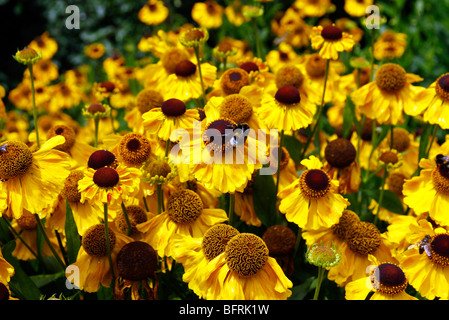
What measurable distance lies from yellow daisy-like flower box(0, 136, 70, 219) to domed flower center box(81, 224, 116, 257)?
16cm

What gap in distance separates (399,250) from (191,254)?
0.64 m

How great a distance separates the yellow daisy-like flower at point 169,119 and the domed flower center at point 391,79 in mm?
741

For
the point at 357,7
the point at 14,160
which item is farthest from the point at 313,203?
the point at 357,7

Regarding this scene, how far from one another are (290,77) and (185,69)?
40cm

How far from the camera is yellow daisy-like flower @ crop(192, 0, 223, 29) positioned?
332cm

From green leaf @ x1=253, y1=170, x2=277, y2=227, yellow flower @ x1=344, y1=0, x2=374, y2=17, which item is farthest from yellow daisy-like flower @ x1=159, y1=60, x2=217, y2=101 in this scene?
yellow flower @ x1=344, y1=0, x2=374, y2=17

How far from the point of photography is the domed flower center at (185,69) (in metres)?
1.97

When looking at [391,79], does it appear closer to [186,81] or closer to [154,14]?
[186,81]

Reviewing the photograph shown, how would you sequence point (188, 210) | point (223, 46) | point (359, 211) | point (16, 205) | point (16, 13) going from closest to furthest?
point (16, 205) < point (188, 210) < point (359, 211) < point (223, 46) < point (16, 13)

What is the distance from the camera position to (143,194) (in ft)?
5.25

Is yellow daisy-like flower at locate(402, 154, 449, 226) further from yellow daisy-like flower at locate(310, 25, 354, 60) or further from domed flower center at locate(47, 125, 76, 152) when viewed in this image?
domed flower center at locate(47, 125, 76, 152)

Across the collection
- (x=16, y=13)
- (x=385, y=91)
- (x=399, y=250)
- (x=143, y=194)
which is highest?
(x=385, y=91)
